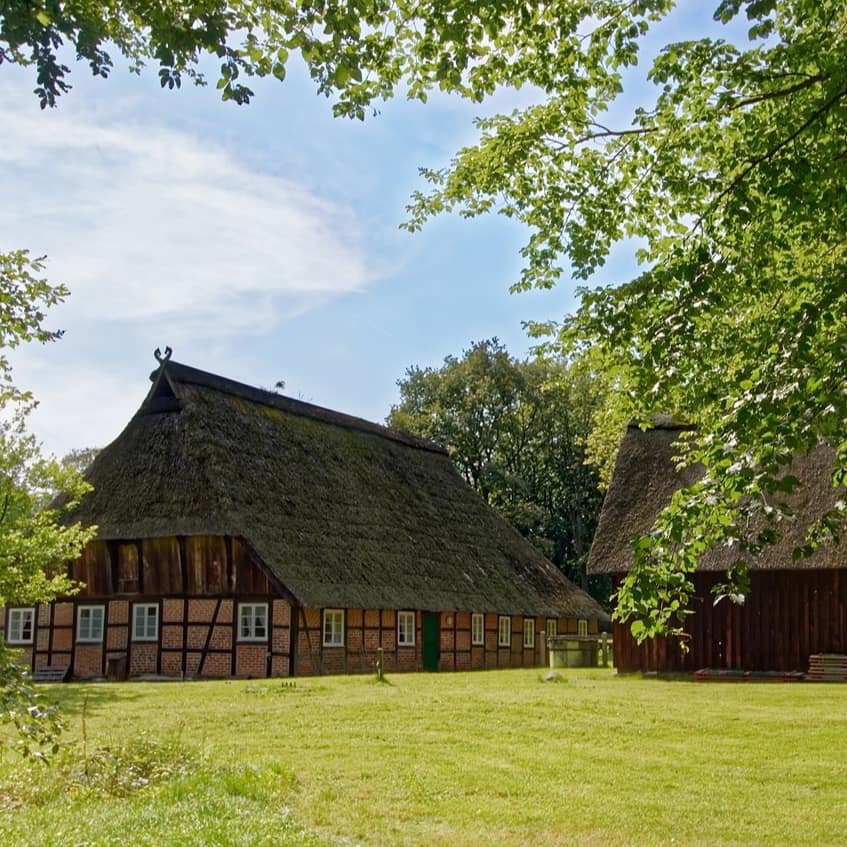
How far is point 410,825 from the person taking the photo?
914 centimetres

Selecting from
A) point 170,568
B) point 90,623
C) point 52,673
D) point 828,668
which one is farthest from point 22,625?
point 828,668

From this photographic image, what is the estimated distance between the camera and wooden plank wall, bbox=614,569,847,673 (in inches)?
891

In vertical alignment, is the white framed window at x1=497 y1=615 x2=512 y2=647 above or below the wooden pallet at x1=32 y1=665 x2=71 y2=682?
above

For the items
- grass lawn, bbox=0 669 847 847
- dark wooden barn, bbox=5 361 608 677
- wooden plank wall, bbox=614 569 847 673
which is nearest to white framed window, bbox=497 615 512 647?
dark wooden barn, bbox=5 361 608 677

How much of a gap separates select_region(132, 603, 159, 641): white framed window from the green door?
7466 millimetres

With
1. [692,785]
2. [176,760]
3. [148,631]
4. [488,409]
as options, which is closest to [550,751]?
[692,785]

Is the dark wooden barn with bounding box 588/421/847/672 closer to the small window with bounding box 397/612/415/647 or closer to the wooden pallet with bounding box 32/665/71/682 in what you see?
the small window with bounding box 397/612/415/647

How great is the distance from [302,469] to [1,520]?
14.1 meters

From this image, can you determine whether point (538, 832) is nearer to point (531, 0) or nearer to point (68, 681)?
point (531, 0)

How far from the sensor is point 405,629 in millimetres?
29016

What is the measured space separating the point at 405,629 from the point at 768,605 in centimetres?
982

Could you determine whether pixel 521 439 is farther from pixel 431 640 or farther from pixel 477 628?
pixel 431 640

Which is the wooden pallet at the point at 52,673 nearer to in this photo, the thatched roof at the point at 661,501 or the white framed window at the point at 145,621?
the white framed window at the point at 145,621

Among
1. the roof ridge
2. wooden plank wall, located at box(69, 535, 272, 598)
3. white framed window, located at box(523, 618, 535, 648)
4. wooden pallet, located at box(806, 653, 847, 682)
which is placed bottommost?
wooden pallet, located at box(806, 653, 847, 682)
